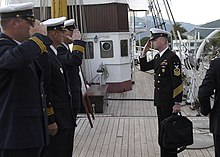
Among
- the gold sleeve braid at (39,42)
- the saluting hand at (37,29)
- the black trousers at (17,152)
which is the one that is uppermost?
the saluting hand at (37,29)

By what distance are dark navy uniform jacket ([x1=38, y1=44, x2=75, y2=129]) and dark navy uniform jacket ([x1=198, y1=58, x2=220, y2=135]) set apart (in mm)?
1108

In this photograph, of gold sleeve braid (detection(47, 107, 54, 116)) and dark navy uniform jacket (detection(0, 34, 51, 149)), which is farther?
gold sleeve braid (detection(47, 107, 54, 116))

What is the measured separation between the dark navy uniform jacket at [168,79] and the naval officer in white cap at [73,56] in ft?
3.12

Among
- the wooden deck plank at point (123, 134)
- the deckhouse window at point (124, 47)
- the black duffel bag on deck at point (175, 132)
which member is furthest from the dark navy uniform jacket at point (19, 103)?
the deckhouse window at point (124, 47)

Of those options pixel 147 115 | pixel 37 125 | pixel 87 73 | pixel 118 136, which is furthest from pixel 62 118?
pixel 87 73

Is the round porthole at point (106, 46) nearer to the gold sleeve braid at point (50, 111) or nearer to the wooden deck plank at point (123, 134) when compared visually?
the wooden deck plank at point (123, 134)

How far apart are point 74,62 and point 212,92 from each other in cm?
130

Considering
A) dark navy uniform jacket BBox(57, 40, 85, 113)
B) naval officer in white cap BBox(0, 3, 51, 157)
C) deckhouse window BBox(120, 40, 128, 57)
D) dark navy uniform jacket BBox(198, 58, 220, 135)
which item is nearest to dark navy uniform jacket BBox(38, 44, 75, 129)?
dark navy uniform jacket BBox(57, 40, 85, 113)

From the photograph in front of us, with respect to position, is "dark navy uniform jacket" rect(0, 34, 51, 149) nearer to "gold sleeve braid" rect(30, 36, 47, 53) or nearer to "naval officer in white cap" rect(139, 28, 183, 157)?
"gold sleeve braid" rect(30, 36, 47, 53)

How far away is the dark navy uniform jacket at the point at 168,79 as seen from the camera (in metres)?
4.29

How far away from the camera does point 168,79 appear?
4375 millimetres

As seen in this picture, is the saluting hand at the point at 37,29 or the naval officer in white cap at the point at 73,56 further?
the naval officer in white cap at the point at 73,56

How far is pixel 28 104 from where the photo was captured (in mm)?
2453

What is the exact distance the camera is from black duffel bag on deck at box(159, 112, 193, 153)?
420 centimetres
